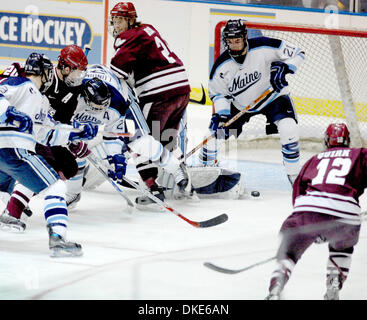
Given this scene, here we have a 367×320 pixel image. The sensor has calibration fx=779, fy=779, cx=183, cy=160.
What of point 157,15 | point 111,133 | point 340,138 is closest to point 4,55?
point 157,15

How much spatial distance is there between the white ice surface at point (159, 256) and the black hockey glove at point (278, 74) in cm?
62

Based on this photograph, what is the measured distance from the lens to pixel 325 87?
19.3ft

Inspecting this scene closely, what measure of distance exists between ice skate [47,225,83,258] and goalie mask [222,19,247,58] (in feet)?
5.54

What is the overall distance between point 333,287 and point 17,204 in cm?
158

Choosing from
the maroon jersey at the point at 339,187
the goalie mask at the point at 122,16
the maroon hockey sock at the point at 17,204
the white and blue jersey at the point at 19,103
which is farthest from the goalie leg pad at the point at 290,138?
the maroon jersey at the point at 339,187

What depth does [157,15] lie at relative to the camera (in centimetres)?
671

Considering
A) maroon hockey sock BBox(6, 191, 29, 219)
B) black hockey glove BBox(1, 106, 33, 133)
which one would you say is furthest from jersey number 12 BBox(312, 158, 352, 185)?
maroon hockey sock BBox(6, 191, 29, 219)

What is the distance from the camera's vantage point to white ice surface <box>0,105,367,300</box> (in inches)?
93.0

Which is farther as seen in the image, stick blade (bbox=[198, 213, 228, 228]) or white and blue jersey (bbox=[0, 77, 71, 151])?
stick blade (bbox=[198, 213, 228, 228])

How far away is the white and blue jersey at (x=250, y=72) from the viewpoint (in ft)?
14.0

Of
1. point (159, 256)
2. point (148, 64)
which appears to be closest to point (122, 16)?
point (148, 64)

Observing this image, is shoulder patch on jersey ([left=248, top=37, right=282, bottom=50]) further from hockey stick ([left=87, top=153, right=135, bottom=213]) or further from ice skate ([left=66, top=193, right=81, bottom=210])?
ice skate ([left=66, top=193, right=81, bottom=210])
